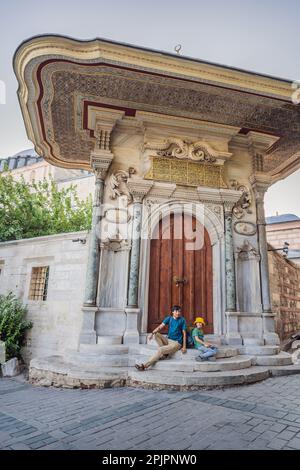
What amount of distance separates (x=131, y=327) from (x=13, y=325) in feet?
9.60

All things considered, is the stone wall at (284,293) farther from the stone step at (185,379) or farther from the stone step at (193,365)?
the stone step at (185,379)

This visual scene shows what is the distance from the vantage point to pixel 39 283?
7.24m

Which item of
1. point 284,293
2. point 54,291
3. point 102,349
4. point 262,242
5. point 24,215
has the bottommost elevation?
point 102,349

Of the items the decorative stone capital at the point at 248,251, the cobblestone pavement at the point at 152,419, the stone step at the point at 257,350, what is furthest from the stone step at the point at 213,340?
the decorative stone capital at the point at 248,251

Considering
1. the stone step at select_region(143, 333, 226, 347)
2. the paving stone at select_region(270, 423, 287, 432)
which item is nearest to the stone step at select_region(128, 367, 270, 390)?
the stone step at select_region(143, 333, 226, 347)

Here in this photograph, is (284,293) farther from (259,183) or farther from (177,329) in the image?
(177,329)

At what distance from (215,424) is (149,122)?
5821 mm

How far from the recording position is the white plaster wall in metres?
6.23

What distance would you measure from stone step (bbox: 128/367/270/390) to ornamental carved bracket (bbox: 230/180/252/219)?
3569 mm

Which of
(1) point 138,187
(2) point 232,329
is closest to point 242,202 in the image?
(1) point 138,187

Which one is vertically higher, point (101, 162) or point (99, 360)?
point (101, 162)

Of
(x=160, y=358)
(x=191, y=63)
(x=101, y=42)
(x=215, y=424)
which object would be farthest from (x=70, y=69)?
(x=215, y=424)
